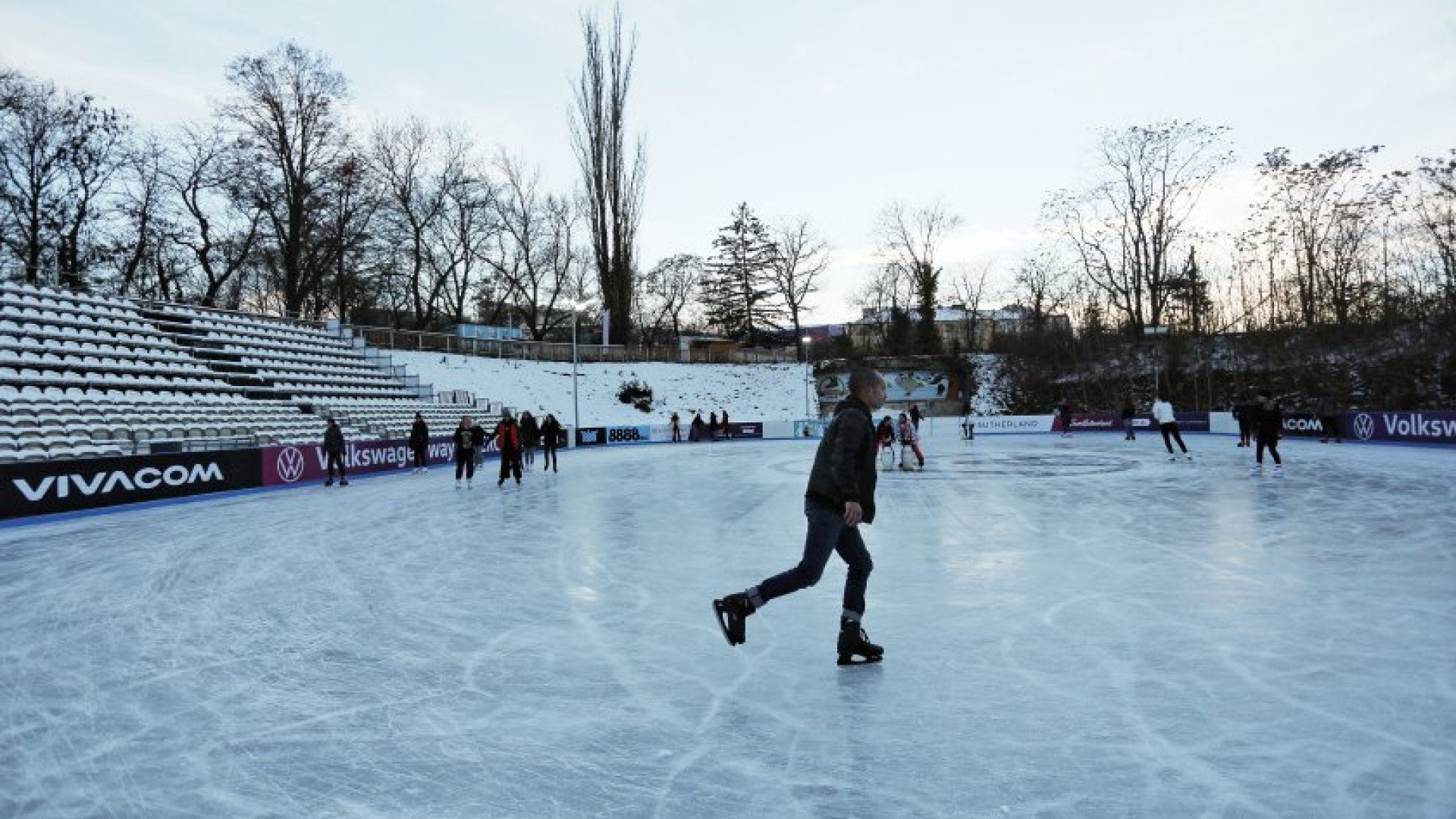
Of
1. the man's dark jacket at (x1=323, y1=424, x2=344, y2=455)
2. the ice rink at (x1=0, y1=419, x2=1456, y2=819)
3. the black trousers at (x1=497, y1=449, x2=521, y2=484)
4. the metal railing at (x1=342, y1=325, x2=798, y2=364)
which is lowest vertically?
the ice rink at (x1=0, y1=419, x2=1456, y2=819)

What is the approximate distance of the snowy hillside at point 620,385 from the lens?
117ft

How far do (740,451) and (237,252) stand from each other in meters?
25.7

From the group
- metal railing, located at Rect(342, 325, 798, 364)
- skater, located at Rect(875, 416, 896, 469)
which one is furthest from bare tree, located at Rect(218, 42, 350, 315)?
skater, located at Rect(875, 416, 896, 469)

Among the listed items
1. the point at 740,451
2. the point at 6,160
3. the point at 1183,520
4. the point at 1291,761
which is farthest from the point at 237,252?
the point at 1291,761

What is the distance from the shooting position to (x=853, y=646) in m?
4.34

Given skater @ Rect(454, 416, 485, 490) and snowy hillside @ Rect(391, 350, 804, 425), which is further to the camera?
snowy hillside @ Rect(391, 350, 804, 425)

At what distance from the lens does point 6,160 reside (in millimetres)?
28719

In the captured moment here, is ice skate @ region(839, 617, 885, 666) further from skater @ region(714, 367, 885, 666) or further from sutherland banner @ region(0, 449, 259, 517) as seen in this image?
sutherland banner @ region(0, 449, 259, 517)

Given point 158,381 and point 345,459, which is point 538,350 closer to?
point 158,381

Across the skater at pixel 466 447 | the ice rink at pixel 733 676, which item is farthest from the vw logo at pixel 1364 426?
the skater at pixel 466 447

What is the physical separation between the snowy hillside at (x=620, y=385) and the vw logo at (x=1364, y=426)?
2399cm

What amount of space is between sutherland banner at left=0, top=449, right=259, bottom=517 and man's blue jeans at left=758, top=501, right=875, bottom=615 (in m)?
13.2

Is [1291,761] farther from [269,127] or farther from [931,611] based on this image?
[269,127]

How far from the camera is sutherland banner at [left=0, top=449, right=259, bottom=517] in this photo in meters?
12.1
